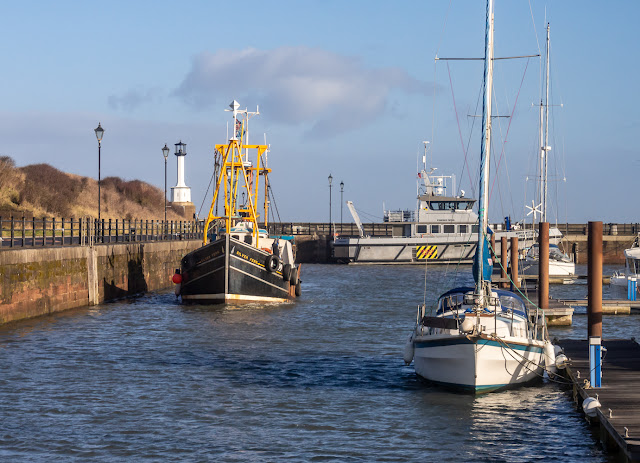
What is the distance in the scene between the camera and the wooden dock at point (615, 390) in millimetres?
12079

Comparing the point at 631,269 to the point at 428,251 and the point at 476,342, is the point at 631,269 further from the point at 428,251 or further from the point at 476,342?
the point at 428,251

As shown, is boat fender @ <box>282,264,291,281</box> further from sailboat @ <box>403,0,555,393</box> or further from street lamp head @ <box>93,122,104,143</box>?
sailboat @ <box>403,0,555,393</box>

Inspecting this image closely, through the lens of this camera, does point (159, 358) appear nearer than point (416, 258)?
Yes

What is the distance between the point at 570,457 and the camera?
1305cm

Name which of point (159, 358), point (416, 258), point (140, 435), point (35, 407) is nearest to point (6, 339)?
point (159, 358)

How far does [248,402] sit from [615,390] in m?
6.80

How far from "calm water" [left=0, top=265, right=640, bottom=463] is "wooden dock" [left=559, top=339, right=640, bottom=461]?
520 mm

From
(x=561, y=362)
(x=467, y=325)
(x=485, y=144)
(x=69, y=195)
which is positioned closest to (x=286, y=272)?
(x=485, y=144)

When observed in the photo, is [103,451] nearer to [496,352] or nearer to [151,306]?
[496,352]

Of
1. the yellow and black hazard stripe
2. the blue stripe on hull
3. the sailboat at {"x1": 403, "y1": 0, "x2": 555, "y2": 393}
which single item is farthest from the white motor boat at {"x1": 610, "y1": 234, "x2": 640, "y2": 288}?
the yellow and black hazard stripe

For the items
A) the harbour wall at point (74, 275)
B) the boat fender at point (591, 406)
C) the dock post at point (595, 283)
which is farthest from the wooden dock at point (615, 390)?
the harbour wall at point (74, 275)

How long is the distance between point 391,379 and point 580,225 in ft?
217

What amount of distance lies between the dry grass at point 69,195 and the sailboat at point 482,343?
4190 centimetres

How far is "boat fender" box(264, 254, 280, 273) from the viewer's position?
33812 mm
